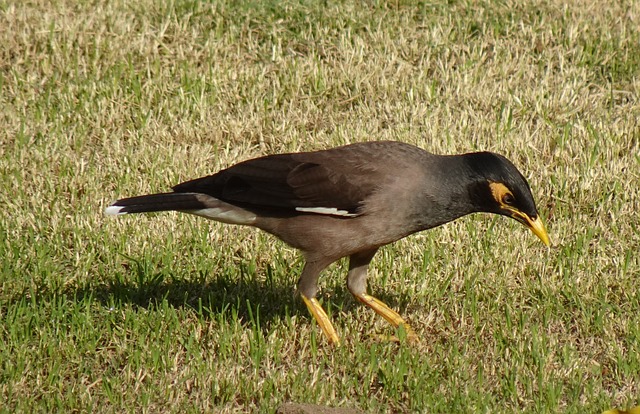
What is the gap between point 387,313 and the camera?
615cm

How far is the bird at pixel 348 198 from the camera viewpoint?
5.64 m

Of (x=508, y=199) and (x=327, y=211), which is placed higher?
(x=508, y=199)

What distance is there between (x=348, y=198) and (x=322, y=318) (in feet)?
2.45

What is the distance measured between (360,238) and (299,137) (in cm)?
247

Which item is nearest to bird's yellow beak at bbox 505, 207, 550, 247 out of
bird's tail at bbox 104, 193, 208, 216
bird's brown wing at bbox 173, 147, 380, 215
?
bird's brown wing at bbox 173, 147, 380, 215

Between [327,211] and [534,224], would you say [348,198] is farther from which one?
[534,224]

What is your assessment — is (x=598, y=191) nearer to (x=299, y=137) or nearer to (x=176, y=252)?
(x=299, y=137)

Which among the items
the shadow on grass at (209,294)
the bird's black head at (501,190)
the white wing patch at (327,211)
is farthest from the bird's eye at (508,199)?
the shadow on grass at (209,294)

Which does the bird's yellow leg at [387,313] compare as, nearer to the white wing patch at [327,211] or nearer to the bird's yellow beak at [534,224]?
the white wing patch at [327,211]

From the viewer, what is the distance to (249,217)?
5918mm

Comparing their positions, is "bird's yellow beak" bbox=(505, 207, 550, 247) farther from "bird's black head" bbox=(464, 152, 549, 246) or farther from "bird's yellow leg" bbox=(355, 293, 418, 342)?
"bird's yellow leg" bbox=(355, 293, 418, 342)

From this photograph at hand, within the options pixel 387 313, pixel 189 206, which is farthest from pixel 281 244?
pixel 189 206

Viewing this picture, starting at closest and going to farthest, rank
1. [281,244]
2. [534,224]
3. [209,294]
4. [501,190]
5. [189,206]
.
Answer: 1. [501,190]
2. [534,224]
3. [189,206]
4. [209,294]
5. [281,244]

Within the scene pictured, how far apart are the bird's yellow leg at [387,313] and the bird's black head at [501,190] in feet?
2.66
